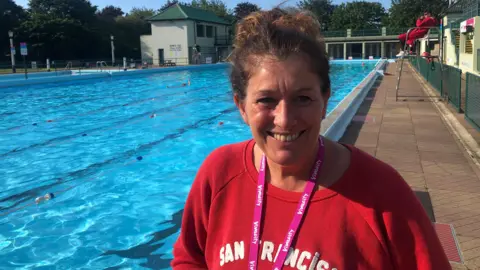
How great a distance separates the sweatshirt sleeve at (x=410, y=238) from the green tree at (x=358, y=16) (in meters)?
66.2

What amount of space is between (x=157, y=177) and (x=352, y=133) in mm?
3700

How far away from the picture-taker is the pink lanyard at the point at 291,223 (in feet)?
4.60

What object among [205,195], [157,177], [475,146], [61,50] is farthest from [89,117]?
[61,50]

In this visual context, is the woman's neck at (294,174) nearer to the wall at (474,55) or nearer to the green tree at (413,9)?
the wall at (474,55)

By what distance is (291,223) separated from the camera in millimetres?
1411

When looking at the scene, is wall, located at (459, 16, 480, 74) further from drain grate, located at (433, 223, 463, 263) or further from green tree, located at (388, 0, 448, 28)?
green tree, located at (388, 0, 448, 28)

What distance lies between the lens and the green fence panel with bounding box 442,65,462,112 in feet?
34.0

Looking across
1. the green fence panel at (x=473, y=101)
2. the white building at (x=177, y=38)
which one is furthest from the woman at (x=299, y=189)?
the white building at (x=177, y=38)

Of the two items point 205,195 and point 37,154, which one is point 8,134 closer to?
point 37,154

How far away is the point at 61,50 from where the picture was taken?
45.1 m

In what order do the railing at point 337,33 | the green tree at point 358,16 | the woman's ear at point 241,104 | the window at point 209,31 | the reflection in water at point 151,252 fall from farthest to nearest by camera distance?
the green tree at point 358,16 → the railing at point 337,33 → the window at point 209,31 → the reflection in water at point 151,252 → the woman's ear at point 241,104

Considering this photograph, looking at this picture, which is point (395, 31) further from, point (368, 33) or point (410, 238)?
point (410, 238)

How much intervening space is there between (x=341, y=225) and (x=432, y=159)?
547 cm

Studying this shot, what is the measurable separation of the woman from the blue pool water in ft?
0.89
